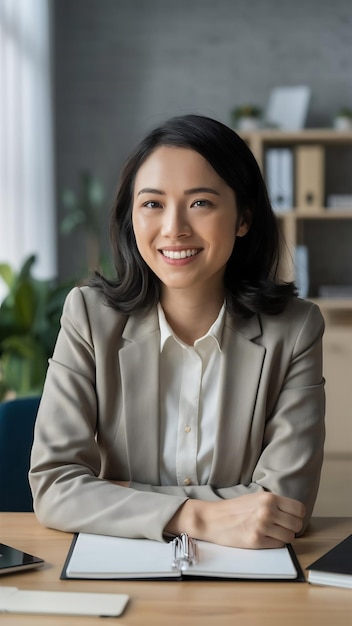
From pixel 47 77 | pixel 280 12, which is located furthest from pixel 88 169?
pixel 280 12

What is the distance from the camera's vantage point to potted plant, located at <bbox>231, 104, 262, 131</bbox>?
508 cm

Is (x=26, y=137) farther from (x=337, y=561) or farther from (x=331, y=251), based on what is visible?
(x=337, y=561)

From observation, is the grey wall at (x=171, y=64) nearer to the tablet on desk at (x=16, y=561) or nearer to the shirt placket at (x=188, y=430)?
the shirt placket at (x=188, y=430)

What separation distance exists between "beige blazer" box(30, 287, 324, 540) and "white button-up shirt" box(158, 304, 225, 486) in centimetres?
3

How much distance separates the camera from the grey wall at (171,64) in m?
5.39

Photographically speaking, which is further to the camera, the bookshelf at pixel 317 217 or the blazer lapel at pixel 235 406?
the bookshelf at pixel 317 217

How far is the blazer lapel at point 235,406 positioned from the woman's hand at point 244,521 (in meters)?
0.24

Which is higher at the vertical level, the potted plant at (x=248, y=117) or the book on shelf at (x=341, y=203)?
the potted plant at (x=248, y=117)

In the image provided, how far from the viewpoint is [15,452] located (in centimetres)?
186

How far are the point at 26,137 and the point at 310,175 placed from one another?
64.1 inches

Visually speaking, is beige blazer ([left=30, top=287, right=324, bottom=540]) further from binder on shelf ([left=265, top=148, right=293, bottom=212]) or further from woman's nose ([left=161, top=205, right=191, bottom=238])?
binder on shelf ([left=265, top=148, right=293, bottom=212])

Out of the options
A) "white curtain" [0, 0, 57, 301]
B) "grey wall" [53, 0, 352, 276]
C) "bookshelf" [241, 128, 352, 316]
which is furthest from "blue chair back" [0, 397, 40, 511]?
"grey wall" [53, 0, 352, 276]

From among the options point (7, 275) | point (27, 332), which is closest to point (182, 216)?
point (27, 332)

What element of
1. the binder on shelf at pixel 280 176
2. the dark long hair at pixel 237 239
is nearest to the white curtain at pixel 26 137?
the binder on shelf at pixel 280 176
